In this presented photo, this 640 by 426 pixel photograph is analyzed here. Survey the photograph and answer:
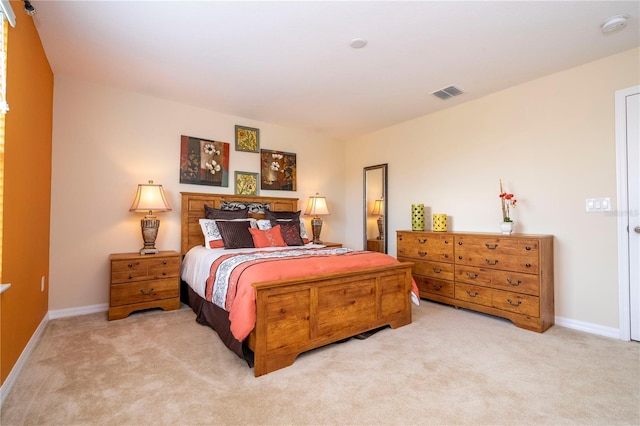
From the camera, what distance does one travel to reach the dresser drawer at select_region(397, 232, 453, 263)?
3.48 m

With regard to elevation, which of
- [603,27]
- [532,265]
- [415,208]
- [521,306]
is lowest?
[521,306]

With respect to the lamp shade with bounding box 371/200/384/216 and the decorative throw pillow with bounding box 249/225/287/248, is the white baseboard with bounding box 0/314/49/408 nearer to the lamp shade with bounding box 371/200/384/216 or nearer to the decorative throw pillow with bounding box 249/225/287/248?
the decorative throw pillow with bounding box 249/225/287/248

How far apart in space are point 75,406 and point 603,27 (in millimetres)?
4280

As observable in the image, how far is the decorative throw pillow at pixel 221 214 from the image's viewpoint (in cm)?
381

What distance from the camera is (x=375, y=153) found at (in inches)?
197

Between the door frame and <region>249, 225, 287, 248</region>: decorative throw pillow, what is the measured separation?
127 inches

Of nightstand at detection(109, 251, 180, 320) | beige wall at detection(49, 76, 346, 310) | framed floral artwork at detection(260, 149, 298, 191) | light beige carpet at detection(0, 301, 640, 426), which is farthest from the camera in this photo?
framed floral artwork at detection(260, 149, 298, 191)

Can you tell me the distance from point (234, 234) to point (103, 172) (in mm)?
1606

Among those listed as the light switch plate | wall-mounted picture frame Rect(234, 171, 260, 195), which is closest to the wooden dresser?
the light switch plate

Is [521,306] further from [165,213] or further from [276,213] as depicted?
[165,213]

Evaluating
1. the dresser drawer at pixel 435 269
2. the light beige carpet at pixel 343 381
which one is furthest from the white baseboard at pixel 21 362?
the dresser drawer at pixel 435 269

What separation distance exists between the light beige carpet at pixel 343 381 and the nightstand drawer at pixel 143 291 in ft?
1.28

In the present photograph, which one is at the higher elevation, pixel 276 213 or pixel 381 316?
pixel 276 213

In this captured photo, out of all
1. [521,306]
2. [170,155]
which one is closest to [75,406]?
[170,155]
